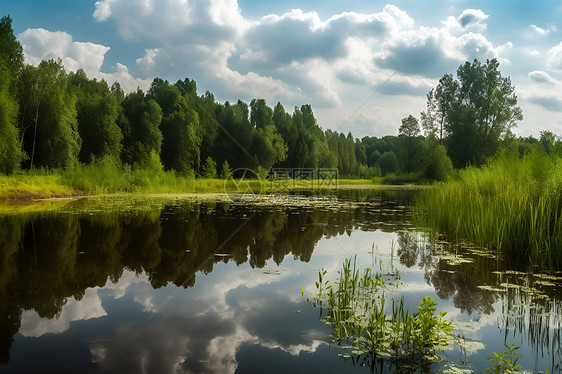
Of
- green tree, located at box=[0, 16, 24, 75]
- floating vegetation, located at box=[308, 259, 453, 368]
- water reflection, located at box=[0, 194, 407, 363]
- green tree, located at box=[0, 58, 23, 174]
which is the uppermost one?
green tree, located at box=[0, 16, 24, 75]

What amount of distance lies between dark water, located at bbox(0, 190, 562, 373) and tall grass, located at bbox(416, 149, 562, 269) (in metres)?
0.65

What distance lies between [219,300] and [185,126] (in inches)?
1881

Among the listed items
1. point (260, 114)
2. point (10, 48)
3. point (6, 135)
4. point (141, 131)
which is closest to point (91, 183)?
point (6, 135)

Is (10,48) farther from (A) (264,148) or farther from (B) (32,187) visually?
(A) (264,148)

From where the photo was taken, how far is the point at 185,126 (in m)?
50.7

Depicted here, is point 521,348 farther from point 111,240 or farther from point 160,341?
point 111,240

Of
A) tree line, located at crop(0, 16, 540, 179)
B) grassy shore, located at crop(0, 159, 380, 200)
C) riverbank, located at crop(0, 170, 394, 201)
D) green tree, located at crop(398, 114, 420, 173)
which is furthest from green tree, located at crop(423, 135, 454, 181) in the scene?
riverbank, located at crop(0, 170, 394, 201)

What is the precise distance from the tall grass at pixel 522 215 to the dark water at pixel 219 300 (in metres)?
0.65

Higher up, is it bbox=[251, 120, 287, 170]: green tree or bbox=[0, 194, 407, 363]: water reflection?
bbox=[251, 120, 287, 170]: green tree

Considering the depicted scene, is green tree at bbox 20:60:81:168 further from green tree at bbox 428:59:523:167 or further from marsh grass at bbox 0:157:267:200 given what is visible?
green tree at bbox 428:59:523:167

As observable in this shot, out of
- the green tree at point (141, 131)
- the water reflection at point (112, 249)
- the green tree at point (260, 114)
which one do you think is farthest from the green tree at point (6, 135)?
the green tree at point (260, 114)

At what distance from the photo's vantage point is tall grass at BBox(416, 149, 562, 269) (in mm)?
7242

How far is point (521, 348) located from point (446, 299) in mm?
1606

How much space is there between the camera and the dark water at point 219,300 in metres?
3.85
